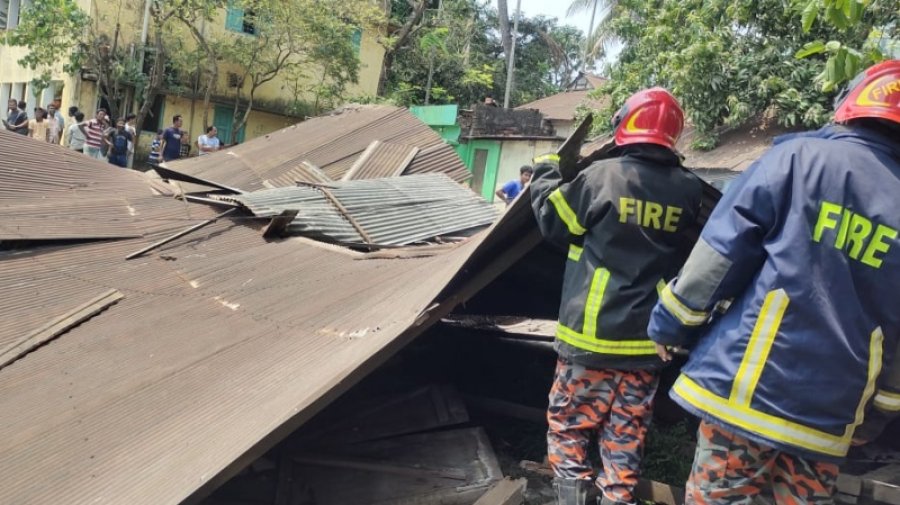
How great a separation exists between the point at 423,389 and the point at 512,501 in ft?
2.81

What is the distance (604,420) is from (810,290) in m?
0.90

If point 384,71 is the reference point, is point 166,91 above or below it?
below

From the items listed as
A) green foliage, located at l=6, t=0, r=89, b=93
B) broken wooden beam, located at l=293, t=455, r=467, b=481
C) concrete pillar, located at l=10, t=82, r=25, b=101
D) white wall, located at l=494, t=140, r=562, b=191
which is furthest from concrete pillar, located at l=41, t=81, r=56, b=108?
broken wooden beam, located at l=293, t=455, r=467, b=481

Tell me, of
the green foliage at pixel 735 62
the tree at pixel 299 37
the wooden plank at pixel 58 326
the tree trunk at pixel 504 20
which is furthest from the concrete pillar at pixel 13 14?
the wooden plank at pixel 58 326

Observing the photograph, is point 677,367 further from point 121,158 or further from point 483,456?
point 121,158

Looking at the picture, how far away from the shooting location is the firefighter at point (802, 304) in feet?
6.03

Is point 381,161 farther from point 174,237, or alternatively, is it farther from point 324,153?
point 174,237

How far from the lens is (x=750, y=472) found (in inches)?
77.0

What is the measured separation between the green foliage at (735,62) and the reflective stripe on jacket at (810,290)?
6.95 meters

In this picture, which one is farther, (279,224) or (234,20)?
(234,20)

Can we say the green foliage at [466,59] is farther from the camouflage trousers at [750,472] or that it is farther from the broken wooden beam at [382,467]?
the camouflage trousers at [750,472]

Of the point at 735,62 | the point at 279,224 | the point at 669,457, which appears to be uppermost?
the point at 735,62

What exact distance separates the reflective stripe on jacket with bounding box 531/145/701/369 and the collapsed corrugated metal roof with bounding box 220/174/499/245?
176 centimetres

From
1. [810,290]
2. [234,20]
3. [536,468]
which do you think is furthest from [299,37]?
[810,290]
